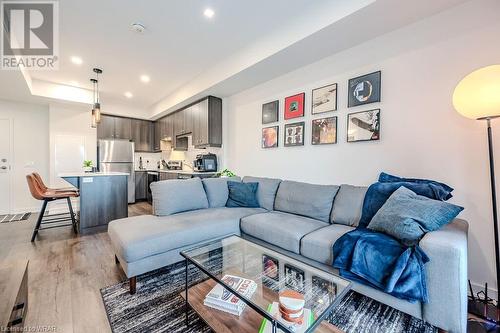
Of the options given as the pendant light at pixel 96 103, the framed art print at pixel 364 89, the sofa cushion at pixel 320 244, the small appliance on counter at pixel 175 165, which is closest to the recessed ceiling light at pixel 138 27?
the pendant light at pixel 96 103

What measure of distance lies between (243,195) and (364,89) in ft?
6.53

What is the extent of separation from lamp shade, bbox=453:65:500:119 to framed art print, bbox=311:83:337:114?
1.27 m

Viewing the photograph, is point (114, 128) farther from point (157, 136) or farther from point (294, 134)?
point (294, 134)

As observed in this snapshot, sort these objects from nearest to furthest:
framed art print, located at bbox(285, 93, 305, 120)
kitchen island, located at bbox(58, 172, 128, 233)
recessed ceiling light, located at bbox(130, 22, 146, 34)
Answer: recessed ceiling light, located at bbox(130, 22, 146, 34)
framed art print, located at bbox(285, 93, 305, 120)
kitchen island, located at bbox(58, 172, 128, 233)

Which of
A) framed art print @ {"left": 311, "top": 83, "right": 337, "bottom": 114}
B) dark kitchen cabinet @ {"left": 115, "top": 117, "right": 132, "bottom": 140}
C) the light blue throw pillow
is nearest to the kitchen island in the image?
dark kitchen cabinet @ {"left": 115, "top": 117, "right": 132, "bottom": 140}

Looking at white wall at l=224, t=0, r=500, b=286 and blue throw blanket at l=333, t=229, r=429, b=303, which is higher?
white wall at l=224, t=0, r=500, b=286

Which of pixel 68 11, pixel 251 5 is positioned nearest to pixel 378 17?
pixel 251 5

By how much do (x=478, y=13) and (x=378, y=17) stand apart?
764 mm

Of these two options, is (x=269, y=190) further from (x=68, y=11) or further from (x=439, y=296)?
(x=68, y=11)

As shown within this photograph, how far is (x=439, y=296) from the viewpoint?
1.34m

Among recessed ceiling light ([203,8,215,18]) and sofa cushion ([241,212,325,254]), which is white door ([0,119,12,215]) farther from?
sofa cushion ([241,212,325,254])

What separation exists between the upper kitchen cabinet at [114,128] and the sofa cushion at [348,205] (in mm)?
5739

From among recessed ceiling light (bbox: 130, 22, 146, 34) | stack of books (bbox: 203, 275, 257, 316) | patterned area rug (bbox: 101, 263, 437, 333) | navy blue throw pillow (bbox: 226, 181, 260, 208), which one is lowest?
patterned area rug (bbox: 101, 263, 437, 333)

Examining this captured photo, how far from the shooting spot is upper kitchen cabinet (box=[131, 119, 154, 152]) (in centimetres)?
615
